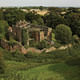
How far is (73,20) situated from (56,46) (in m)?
10.4

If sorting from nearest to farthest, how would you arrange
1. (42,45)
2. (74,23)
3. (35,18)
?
1. (42,45)
2. (74,23)
3. (35,18)

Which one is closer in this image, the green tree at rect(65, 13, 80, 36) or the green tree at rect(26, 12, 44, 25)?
the green tree at rect(65, 13, 80, 36)

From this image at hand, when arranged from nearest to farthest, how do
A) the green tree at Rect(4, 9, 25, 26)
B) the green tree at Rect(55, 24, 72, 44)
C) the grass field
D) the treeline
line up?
the grass field < the green tree at Rect(55, 24, 72, 44) < the treeline < the green tree at Rect(4, 9, 25, 26)

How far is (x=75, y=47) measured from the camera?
21859mm

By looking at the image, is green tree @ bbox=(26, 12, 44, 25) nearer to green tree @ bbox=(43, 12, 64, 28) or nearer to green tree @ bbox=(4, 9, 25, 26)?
green tree @ bbox=(43, 12, 64, 28)

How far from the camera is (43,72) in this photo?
14.8 metres

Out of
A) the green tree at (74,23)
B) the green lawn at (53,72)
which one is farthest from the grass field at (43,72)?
the green tree at (74,23)

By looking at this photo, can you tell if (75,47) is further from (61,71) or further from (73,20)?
(73,20)

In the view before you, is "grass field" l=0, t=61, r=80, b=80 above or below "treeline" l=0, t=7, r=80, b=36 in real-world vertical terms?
below

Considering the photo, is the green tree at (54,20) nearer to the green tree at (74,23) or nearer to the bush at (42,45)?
the green tree at (74,23)

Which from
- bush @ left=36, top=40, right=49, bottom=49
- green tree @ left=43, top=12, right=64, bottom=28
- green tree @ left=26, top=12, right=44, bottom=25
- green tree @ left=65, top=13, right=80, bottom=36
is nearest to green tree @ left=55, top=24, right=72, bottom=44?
bush @ left=36, top=40, right=49, bottom=49

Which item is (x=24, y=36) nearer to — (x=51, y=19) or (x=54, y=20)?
(x=54, y=20)

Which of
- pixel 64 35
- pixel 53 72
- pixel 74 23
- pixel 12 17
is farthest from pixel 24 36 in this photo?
pixel 12 17

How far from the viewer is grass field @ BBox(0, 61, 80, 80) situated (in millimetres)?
13719
